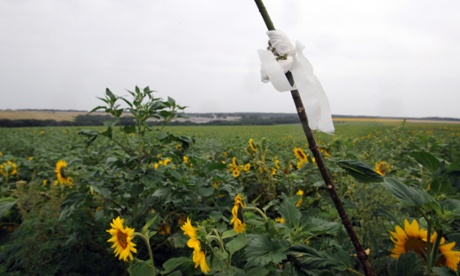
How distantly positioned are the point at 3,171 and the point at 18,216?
3.59 ft

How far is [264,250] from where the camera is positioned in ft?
2.65

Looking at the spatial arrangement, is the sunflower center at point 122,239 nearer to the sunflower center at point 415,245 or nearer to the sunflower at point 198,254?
the sunflower at point 198,254

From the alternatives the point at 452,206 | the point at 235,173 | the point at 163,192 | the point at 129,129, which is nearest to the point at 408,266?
the point at 452,206

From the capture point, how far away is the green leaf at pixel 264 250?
0.77 metres

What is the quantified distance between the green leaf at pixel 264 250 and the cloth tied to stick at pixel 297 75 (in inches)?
14.9

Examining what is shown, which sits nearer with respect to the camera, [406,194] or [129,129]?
[406,194]

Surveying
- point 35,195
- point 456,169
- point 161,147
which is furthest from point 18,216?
point 456,169

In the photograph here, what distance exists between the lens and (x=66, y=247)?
5.63 feet

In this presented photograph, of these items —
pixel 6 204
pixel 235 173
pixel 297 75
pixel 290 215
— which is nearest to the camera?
pixel 297 75

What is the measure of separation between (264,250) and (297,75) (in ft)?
1.56

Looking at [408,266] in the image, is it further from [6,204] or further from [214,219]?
[6,204]

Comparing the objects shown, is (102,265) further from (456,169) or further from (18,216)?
(456,169)

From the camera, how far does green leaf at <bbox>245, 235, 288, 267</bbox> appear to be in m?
0.77

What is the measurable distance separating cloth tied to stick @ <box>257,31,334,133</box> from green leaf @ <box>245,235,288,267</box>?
1.24 ft
